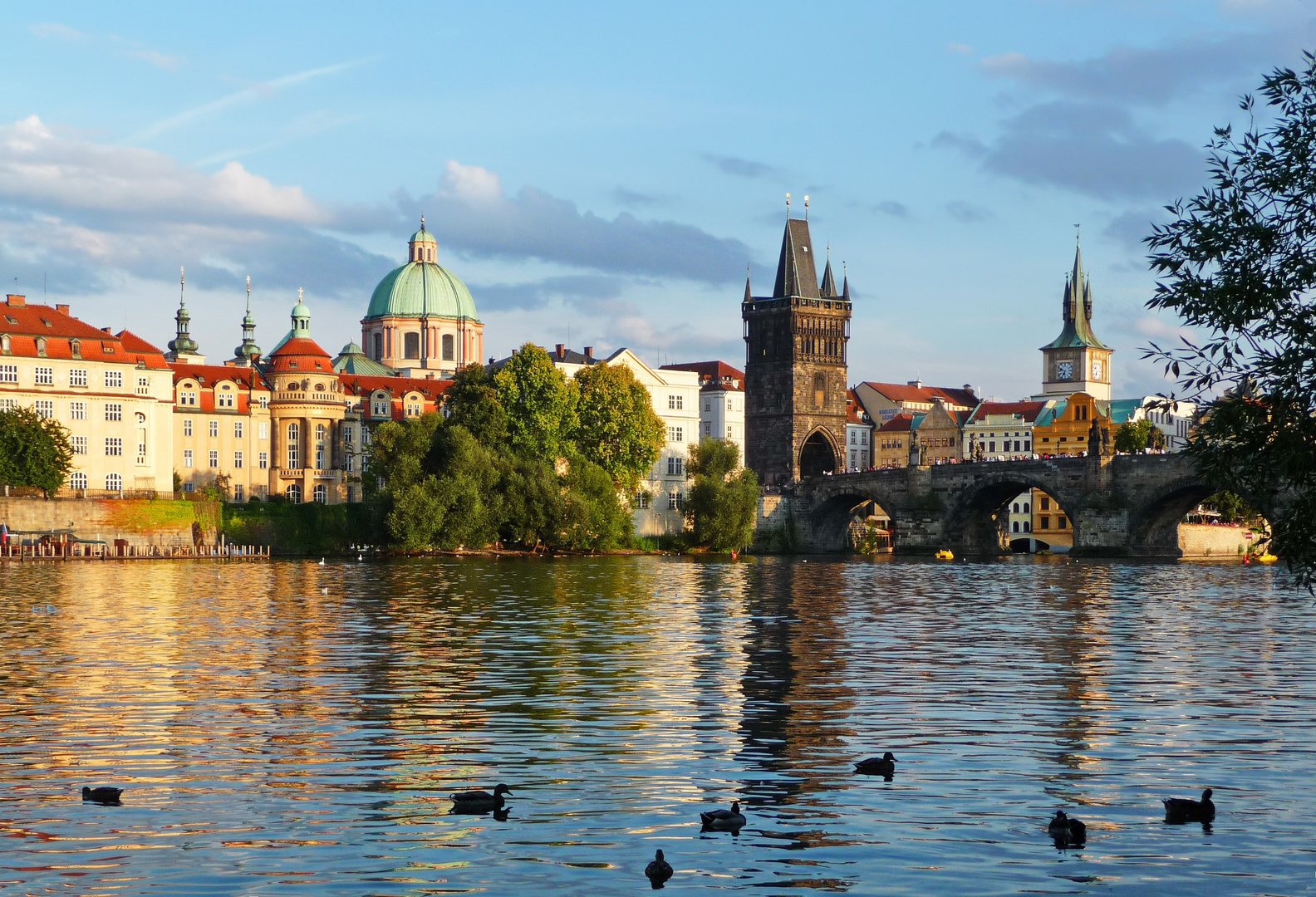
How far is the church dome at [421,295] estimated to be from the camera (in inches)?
7505

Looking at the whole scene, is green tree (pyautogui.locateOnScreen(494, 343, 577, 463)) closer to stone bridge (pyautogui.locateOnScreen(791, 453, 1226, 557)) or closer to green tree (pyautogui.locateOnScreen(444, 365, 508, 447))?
green tree (pyautogui.locateOnScreen(444, 365, 508, 447))

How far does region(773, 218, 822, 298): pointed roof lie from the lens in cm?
17900

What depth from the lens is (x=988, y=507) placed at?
A: 140 metres

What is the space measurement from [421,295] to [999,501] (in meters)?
76.3

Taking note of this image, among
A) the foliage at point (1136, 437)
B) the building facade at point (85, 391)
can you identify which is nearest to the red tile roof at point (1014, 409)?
the foliage at point (1136, 437)

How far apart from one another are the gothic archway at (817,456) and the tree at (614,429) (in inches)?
2083

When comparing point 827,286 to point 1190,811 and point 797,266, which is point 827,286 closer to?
point 797,266

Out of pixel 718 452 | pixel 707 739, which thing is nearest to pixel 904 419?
pixel 718 452

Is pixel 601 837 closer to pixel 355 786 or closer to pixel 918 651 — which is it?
pixel 355 786

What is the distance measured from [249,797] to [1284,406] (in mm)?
14096

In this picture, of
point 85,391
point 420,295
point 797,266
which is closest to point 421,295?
point 420,295

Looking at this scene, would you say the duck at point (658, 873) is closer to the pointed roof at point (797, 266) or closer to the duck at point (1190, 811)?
the duck at point (1190, 811)

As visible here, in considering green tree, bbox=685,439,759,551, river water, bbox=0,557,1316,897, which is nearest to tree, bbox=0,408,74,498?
green tree, bbox=685,439,759,551

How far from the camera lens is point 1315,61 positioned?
77.1 feet
